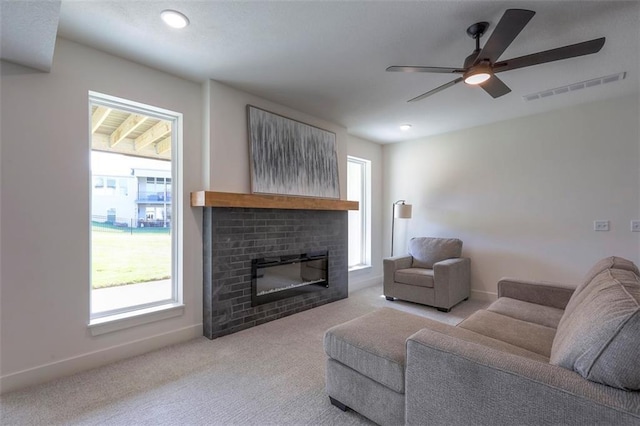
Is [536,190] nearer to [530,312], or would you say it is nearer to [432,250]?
[432,250]

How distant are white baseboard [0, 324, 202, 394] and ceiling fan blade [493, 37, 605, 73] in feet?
11.1

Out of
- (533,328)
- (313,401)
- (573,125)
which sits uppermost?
(573,125)

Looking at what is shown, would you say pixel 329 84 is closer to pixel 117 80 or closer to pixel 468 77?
pixel 468 77

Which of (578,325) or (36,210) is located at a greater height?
(36,210)

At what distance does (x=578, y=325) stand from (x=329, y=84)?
2.69 metres

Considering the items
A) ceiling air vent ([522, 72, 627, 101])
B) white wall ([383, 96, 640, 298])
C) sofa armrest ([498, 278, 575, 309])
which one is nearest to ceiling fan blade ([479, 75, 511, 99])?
ceiling air vent ([522, 72, 627, 101])

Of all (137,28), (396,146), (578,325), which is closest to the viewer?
(578,325)

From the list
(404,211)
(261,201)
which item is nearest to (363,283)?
(404,211)

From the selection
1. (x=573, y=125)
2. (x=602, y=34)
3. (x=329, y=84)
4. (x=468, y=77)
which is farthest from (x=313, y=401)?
(x=573, y=125)

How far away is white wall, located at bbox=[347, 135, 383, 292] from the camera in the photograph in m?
4.96

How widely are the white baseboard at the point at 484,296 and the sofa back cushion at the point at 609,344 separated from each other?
3274 millimetres

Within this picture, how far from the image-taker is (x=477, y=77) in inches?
82.9

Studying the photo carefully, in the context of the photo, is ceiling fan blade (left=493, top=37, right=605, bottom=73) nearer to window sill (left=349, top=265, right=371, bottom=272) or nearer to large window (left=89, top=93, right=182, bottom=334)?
large window (left=89, top=93, right=182, bottom=334)

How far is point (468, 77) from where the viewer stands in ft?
6.97
